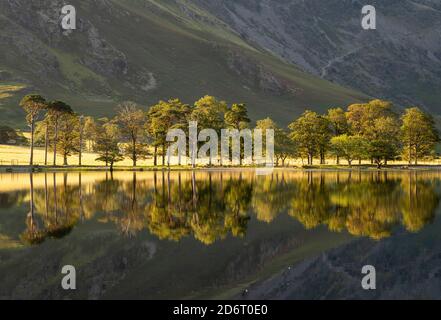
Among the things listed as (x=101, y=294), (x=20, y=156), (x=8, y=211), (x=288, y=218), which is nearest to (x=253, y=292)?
(x=101, y=294)

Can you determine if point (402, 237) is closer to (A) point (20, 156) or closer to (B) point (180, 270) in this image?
(B) point (180, 270)

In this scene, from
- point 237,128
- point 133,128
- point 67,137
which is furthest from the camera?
point 237,128

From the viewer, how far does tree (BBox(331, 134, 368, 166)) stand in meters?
166

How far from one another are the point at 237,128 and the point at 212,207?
349 feet

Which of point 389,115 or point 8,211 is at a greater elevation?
point 389,115

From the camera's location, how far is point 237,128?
170 metres

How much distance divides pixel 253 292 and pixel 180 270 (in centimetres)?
558

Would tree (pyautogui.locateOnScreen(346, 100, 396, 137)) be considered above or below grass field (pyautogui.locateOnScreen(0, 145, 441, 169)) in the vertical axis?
above

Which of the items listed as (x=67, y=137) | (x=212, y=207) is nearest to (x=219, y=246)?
(x=212, y=207)

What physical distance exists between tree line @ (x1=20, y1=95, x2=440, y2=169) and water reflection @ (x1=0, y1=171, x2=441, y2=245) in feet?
219

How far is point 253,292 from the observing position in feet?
108

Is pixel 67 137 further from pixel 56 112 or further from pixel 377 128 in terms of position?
pixel 377 128

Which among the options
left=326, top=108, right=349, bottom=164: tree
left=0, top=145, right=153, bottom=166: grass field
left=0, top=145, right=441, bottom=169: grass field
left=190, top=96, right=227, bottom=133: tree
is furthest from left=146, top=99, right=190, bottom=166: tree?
left=326, top=108, right=349, bottom=164: tree

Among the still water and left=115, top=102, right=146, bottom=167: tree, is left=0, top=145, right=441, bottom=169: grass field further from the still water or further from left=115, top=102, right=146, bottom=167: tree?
the still water
